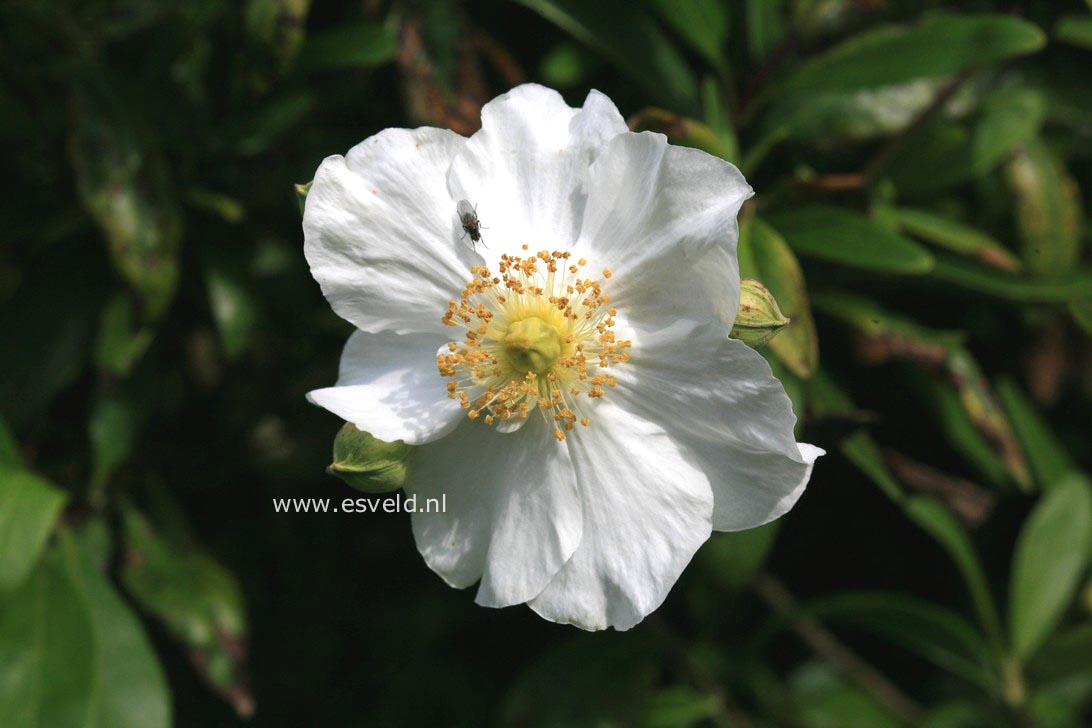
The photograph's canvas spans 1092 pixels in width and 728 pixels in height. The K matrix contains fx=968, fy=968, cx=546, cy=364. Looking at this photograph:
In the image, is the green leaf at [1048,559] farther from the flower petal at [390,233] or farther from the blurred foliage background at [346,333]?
the flower petal at [390,233]

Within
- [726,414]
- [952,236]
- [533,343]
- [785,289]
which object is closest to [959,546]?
[952,236]

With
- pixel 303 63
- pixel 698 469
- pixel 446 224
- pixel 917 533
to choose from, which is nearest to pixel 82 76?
pixel 303 63

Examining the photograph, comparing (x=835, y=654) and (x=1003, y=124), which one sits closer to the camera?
(x=1003, y=124)

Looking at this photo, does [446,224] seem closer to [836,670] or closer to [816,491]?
[816,491]

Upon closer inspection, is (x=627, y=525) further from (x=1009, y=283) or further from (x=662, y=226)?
(x=1009, y=283)

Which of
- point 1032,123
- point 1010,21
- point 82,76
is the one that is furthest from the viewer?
point 1032,123

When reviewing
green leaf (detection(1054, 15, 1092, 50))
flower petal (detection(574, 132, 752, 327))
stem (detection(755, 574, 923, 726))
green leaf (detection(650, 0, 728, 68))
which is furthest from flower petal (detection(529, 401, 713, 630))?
green leaf (detection(1054, 15, 1092, 50))
